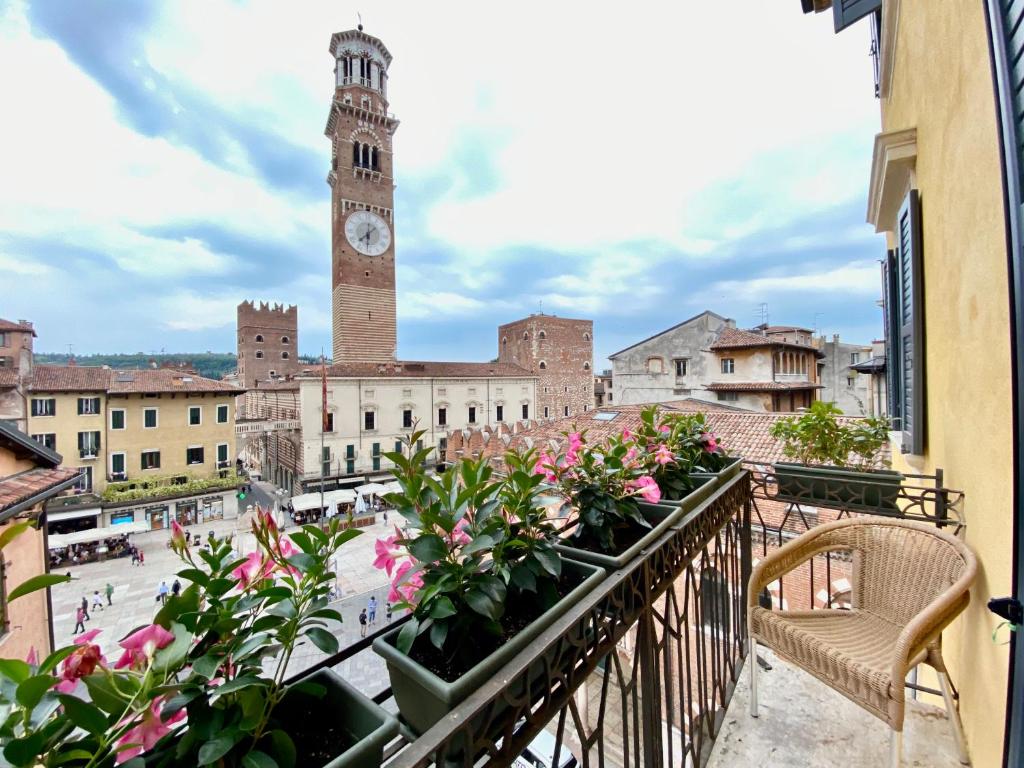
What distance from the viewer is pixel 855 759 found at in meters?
1.70

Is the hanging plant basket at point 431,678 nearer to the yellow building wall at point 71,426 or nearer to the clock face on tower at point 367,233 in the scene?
the yellow building wall at point 71,426

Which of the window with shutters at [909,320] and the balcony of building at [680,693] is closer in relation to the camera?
the balcony of building at [680,693]

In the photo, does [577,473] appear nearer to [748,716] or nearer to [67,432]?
[748,716]

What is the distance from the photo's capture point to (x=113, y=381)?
56.5 feet

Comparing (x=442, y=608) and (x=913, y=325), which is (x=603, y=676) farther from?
(x=913, y=325)

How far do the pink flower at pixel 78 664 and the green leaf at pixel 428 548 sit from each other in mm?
485

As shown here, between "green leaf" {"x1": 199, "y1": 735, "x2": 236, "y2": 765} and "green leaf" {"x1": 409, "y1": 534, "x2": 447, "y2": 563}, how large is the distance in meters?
0.39

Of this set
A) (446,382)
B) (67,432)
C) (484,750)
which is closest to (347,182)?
(446,382)

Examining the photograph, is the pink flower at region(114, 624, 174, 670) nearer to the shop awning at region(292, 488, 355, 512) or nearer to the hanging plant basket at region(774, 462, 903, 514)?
the hanging plant basket at region(774, 462, 903, 514)

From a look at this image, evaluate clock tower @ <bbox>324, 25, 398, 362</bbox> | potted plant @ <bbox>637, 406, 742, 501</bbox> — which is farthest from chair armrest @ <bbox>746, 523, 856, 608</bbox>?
clock tower @ <bbox>324, 25, 398, 362</bbox>

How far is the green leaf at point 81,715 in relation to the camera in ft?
1.80

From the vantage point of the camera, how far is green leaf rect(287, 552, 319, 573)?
0.79 m

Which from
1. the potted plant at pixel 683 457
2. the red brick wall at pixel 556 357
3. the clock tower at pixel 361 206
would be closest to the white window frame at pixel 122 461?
the clock tower at pixel 361 206

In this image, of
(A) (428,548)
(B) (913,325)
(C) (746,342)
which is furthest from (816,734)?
(C) (746,342)
